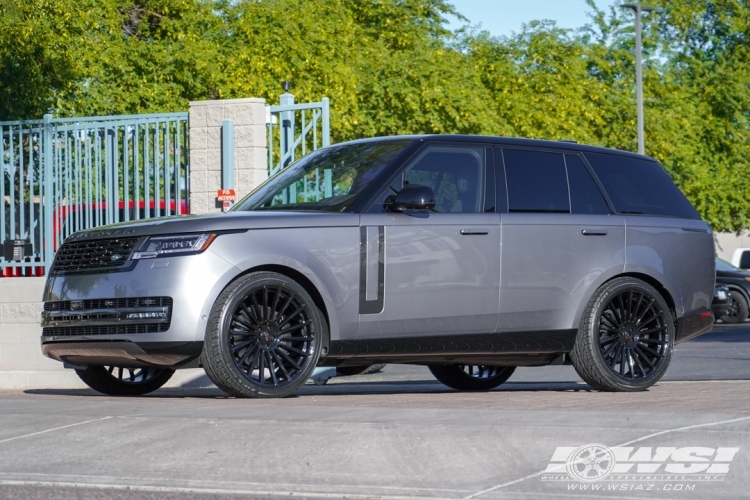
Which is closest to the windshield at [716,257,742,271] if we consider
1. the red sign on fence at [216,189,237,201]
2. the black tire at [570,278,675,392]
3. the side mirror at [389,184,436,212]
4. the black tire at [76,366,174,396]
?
the red sign on fence at [216,189,237,201]

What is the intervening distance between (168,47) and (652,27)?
2043 cm

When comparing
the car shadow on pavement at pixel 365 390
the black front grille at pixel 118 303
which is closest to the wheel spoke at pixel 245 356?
the car shadow on pavement at pixel 365 390

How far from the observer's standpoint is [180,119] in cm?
1441

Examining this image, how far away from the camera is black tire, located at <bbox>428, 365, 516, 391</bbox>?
10844mm

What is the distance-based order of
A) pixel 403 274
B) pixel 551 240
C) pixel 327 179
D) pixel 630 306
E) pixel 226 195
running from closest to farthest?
pixel 403 274
pixel 327 179
pixel 551 240
pixel 630 306
pixel 226 195

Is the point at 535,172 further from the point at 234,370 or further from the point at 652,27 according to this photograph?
the point at 652,27

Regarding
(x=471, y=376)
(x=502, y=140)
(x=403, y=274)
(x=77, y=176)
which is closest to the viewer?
(x=403, y=274)

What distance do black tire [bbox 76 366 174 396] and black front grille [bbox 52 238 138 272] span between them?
1.03 metres

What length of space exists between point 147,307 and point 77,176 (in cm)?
676

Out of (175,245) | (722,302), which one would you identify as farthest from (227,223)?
(722,302)

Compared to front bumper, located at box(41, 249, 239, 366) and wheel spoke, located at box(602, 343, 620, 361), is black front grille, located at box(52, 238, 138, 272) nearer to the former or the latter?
front bumper, located at box(41, 249, 239, 366)

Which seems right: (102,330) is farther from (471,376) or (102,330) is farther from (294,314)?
(471,376)

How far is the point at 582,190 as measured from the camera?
9695 mm

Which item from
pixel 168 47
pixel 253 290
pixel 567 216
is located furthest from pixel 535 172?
pixel 168 47
